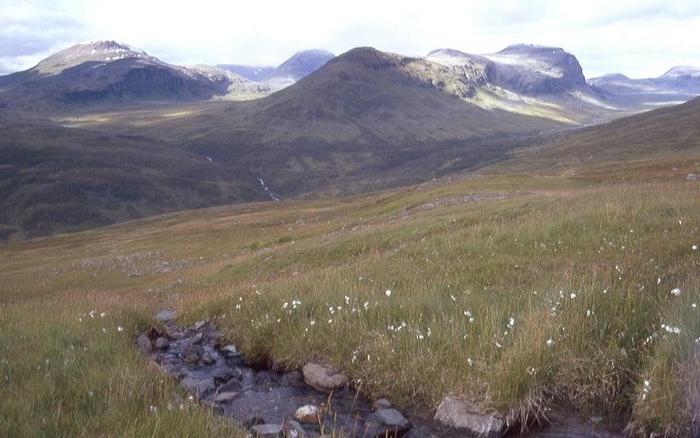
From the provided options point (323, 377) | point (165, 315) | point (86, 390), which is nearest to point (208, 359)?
point (323, 377)

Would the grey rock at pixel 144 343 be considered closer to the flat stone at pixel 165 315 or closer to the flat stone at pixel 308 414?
the flat stone at pixel 165 315

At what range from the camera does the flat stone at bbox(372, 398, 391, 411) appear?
7802mm

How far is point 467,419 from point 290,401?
8.49 feet

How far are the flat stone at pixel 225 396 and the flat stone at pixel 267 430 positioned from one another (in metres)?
1.47

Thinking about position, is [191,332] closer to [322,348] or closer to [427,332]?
[322,348]

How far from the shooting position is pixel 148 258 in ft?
179

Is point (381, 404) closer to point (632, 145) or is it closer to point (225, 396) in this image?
→ point (225, 396)

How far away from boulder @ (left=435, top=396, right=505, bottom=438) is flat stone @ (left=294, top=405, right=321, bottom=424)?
5.06 ft

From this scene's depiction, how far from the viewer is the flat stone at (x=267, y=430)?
655cm

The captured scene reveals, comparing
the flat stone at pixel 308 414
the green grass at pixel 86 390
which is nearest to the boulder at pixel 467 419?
the flat stone at pixel 308 414

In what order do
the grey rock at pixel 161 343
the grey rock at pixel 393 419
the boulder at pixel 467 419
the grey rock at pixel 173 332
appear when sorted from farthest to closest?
the grey rock at pixel 173 332 < the grey rock at pixel 161 343 < the grey rock at pixel 393 419 < the boulder at pixel 467 419

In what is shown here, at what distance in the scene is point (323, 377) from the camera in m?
8.69

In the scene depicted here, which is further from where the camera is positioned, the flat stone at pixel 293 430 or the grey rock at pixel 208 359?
the grey rock at pixel 208 359

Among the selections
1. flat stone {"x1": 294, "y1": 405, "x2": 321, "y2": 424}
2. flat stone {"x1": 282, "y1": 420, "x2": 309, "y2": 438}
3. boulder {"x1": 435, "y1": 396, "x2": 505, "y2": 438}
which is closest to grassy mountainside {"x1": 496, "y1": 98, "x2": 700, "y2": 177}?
boulder {"x1": 435, "y1": 396, "x2": 505, "y2": 438}
